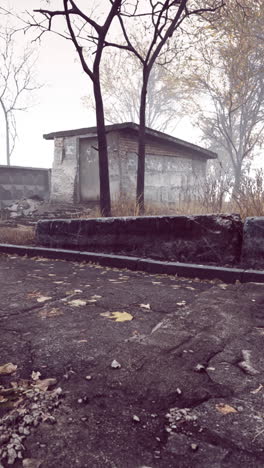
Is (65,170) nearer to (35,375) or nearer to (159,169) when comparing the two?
(159,169)

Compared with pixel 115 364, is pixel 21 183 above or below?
above

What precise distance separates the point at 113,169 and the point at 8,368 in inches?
361

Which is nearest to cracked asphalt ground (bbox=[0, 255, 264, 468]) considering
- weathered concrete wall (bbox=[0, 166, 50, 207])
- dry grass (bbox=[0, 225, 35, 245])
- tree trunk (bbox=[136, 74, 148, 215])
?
dry grass (bbox=[0, 225, 35, 245])

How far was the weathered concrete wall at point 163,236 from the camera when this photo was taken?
11.9ft

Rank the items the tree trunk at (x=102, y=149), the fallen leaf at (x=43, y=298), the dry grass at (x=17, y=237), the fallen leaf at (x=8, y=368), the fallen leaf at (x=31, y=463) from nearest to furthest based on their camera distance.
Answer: the fallen leaf at (x=31, y=463)
the fallen leaf at (x=8, y=368)
the fallen leaf at (x=43, y=298)
the dry grass at (x=17, y=237)
the tree trunk at (x=102, y=149)

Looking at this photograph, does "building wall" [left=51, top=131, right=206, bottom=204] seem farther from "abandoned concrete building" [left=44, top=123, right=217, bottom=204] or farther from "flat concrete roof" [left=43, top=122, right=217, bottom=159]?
"flat concrete roof" [left=43, top=122, right=217, bottom=159]

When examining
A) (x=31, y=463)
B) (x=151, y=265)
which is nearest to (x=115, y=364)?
(x=31, y=463)

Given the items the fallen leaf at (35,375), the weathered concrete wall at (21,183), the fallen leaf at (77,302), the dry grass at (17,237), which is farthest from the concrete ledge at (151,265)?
the weathered concrete wall at (21,183)

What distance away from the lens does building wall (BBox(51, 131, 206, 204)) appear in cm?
1024

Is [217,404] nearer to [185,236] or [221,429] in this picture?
[221,429]

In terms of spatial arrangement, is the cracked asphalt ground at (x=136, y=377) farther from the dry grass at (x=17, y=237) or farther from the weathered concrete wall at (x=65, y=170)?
the weathered concrete wall at (x=65, y=170)

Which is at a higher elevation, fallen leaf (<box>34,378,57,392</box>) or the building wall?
the building wall

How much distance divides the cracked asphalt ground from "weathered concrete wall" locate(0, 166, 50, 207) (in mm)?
11479

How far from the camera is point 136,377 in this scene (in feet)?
4.96
